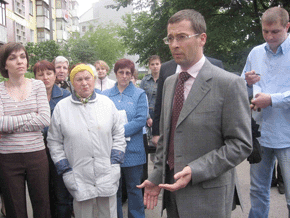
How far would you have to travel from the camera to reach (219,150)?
184cm

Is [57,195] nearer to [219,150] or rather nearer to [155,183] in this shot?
[155,183]

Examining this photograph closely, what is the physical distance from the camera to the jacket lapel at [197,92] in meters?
1.89

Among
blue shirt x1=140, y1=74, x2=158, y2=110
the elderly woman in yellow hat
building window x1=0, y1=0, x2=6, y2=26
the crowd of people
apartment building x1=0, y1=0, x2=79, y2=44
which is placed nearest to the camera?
the crowd of people

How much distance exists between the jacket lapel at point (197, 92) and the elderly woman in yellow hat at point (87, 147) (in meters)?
1.50

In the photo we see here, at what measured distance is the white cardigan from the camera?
316 centimetres

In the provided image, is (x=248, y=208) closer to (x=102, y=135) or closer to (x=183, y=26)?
(x=102, y=135)

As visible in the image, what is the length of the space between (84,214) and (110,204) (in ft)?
0.95

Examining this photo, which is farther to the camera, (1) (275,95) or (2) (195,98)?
(1) (275,95)

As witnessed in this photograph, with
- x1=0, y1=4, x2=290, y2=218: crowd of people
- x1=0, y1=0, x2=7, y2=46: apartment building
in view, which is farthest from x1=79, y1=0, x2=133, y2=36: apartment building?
x1=0, y1=4, x2=290, y2=218: crowd of people

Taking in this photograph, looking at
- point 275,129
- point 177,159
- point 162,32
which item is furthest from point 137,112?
point 162,32

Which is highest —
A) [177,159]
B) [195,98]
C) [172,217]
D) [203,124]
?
[195,98]

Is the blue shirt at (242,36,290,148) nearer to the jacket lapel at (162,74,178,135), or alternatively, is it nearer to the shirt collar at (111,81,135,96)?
the jacket lapel at (162,74,178,135)

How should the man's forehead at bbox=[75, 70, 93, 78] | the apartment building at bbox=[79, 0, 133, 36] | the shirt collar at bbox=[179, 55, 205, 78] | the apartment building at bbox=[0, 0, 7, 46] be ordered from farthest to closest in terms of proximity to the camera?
the apartment building at bbox=[79, 0, 133, 36] → the apartment building at bbox=[0, 0, 7, 46] → the man's forehead at bbox=[75, 70, 93, 78] → the shirt collar at bbox=[179, 55, 205, 78]

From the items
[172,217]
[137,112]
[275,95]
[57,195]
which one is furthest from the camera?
[137,112]
